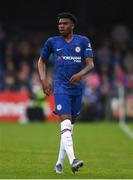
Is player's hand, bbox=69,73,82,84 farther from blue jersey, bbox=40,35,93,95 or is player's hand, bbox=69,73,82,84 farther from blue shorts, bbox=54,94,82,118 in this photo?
blue shorts, bbox=54,94,82,118

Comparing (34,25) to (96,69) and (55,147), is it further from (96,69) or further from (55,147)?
(55,147)

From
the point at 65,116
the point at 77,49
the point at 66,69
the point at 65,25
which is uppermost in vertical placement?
the point at 65,25

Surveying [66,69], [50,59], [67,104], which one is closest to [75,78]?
[66,69]

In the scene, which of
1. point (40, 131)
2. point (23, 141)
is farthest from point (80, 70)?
point (40, 131)

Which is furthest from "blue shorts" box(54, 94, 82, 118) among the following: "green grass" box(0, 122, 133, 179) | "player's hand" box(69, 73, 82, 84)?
→ "green grass" box(0, 122, 133, 179)

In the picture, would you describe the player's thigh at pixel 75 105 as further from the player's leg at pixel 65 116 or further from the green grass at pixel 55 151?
the green grass at pixel 55 151

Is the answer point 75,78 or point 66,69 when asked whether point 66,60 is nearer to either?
point 66,69

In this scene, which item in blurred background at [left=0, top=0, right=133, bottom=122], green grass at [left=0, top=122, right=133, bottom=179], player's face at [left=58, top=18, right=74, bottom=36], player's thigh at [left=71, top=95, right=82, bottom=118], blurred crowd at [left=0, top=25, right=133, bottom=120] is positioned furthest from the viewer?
blurred crowd at [left=0, top=25, right=133, bottom=120]

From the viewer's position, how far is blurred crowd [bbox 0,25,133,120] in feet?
104

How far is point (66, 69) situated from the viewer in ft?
43.4

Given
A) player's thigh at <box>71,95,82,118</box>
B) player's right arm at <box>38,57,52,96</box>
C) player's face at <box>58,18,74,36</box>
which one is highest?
player's face at <box>58,18,74,36</box>

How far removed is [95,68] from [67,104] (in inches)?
839

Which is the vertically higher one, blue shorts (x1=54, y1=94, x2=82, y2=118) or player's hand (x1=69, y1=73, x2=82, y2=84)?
player's hand (x1=69, y1=73, x2=82, y2=84)

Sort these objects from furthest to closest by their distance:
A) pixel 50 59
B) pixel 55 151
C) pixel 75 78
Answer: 1. pixel 50 59
2. pixel 55 151
3. pixel 75 78
